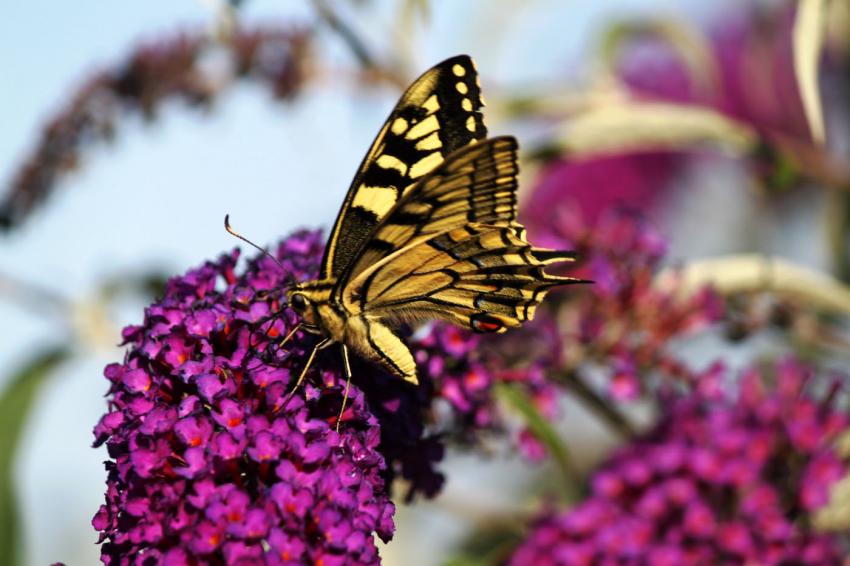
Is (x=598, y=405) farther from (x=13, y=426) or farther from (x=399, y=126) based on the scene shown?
(x=13, y=426)

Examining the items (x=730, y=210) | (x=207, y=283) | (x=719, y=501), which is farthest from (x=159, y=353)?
(x=730, y=210)

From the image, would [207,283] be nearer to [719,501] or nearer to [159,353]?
[159,353]

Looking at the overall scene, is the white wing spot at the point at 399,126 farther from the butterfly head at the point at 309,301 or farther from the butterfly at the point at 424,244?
the butterfly head at the point at 309,301

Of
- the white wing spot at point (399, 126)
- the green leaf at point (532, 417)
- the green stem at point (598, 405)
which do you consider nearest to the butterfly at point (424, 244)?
the white wing spot at point (399, 126)

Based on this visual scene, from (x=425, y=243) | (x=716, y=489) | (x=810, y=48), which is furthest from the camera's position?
(x=716, y=489)

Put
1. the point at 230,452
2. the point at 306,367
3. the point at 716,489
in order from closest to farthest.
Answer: the point at 230,452 → the point at 306,367 → the point at 716,489

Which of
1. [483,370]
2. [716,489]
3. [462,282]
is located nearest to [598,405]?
[716,489]
